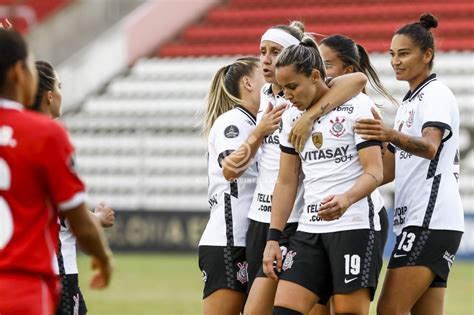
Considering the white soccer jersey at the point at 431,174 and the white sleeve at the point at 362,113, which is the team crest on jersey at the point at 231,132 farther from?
the white soccer jersey at the point at 431,174

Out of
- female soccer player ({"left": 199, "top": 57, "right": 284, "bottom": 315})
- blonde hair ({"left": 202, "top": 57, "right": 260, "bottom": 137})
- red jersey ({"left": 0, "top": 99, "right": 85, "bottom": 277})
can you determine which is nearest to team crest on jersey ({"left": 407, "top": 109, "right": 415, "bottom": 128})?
female soccer player ({"left": 199, "top": 57, "right": 284, "bottom": 315})

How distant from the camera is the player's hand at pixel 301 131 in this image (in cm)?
609

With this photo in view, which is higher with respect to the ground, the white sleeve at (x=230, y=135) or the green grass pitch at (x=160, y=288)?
the white sleeve at (x=230, y=135)

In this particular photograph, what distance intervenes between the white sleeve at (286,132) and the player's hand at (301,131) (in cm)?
8

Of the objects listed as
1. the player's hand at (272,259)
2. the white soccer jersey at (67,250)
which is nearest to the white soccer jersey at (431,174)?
the player's hand at (272,259)

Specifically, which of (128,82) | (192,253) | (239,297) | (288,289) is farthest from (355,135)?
(128,82)

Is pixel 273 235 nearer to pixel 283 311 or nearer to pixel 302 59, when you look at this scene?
pixel 283 311

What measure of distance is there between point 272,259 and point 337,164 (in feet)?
2.15

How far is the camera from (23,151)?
14.0 ft

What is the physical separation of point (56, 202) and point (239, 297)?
2.64 meters

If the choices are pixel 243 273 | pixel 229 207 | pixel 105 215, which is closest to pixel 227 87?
pixel 229 207

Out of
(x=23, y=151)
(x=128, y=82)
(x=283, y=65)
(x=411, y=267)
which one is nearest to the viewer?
(x=23, y=151)

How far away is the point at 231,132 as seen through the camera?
6754 millimetres

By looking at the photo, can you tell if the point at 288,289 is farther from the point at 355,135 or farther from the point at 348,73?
the point at 348,73
